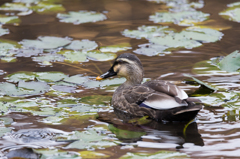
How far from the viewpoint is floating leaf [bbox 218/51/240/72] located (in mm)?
7146

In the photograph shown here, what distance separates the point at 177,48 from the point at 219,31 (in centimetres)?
150

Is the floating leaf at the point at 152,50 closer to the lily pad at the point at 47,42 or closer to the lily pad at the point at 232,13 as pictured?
the lily pad at the point at 47,42

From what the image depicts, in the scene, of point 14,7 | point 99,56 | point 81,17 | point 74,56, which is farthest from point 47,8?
point 99,56

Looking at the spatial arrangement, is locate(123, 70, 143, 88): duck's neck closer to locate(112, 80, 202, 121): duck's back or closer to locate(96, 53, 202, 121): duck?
locate(96, 53, 202, 121): duck

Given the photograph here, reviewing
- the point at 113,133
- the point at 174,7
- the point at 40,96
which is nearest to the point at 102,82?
the point at 40,96

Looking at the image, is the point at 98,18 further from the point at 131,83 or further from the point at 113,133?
the point at 113,133

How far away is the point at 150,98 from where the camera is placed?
5.66m

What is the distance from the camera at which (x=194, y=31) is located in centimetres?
912

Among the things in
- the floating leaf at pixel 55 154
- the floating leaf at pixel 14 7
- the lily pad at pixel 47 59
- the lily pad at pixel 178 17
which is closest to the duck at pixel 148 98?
the floating leaf at pixel 55 154

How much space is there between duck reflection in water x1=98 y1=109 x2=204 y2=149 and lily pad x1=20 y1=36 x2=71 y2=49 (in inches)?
124

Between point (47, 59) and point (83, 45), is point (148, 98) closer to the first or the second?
point (47, 59)

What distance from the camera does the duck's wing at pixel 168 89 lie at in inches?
215

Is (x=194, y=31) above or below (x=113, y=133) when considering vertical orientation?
above

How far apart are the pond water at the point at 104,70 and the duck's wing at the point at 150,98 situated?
279 mm
